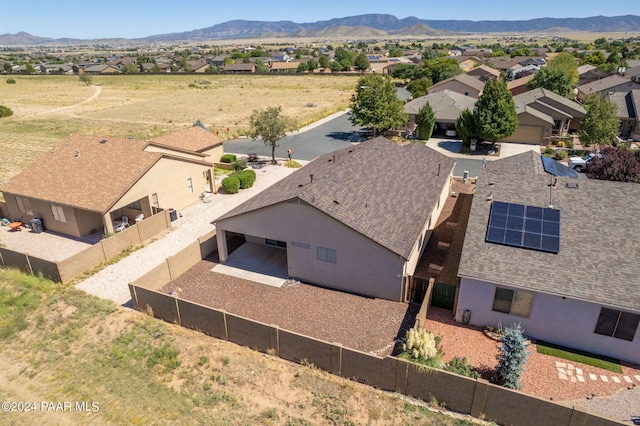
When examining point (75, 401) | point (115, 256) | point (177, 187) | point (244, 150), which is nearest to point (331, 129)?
point (244, 150)

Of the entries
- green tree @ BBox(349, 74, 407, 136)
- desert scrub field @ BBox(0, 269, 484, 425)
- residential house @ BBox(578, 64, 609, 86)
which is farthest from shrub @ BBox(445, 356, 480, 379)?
residential house @ BBox(578, 64, 609, 86)

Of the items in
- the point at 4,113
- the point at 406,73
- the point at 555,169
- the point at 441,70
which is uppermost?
the point at 441,70

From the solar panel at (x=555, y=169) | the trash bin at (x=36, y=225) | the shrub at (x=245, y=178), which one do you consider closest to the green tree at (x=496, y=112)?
the solar panel at (x=555, y=169)

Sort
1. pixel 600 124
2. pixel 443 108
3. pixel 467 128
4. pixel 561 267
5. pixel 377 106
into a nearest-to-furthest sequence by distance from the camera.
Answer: pixel 561 267 < pixel 600 124 < pixel 467 128 < pixel 377 106 < pixel 443 108

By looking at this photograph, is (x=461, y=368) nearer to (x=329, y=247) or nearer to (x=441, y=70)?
(x=329, y=247)

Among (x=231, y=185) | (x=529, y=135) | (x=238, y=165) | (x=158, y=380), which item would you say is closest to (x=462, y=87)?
(x=529, y=135)
